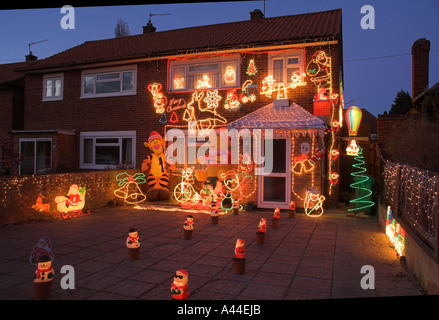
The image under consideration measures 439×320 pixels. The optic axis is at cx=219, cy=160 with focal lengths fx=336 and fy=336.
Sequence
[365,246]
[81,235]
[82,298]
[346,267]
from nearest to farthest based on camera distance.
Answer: [82,298], [346,267], [365,246], [81,235]

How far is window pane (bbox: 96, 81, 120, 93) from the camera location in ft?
44.2

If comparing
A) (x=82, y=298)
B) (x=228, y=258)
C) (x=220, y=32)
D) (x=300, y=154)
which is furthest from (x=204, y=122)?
(x=82, y=298)

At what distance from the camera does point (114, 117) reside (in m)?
13.2

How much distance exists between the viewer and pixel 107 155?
535 inches

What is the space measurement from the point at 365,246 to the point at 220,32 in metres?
10.3

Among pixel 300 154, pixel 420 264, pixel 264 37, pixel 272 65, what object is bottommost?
pixel 420 264

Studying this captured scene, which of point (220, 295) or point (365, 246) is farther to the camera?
point (365, 246)

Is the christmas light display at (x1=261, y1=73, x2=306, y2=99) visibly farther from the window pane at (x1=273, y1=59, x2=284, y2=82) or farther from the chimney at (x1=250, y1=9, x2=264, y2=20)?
the chimney at (x1=250, y1=9, x2=264, y2=20)

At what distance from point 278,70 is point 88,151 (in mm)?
8355

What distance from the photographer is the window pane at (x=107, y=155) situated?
13.4 metres

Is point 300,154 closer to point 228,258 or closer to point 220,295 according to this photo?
point 228,258

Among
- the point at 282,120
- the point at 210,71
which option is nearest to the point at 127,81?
the point at 210,71

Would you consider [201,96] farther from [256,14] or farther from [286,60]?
[256,14]

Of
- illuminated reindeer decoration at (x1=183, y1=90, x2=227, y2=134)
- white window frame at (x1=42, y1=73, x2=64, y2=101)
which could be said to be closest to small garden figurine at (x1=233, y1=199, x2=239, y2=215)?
illuminated reindeer decoration at (x1=183, y1=90, x2=227, y2=134)
